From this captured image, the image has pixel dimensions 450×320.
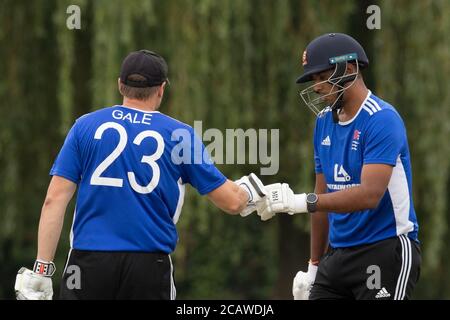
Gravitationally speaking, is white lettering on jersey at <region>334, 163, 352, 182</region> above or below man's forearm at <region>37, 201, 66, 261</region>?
above

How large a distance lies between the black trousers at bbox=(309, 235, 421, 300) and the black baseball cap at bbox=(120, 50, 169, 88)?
1.47m

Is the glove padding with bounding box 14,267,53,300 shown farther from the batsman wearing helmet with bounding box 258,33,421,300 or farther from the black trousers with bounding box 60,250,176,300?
the batsman wearing helmet with bounding box 258,33,421,300

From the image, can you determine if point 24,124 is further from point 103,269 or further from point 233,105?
point 103,269

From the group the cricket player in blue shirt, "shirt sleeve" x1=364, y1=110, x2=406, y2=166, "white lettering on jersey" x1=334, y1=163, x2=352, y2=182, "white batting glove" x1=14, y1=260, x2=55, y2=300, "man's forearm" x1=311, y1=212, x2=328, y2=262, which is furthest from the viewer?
"man's forearm" x1=311, y1=212, x2=328, y2=262

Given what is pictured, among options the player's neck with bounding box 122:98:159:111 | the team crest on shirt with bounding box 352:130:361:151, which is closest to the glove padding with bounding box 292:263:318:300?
the team crest on shirt with bounding box 352:130:361:151

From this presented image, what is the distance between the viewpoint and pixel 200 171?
5.25 meters

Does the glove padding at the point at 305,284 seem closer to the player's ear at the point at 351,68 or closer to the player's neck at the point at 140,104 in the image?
the player's ear at the point at 351,68

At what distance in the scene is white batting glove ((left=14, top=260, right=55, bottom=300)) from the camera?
5.18 m

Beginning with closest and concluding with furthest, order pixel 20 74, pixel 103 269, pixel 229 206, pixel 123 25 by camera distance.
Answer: pixel 103 269 < pixel 229 206 < pixel 123 25 < pixel 20 74

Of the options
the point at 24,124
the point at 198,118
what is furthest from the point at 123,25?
the point at 24,124

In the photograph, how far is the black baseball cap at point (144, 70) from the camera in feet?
17.3

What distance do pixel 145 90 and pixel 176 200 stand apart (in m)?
0.61

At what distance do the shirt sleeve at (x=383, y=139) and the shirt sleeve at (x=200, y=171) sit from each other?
0.83 m

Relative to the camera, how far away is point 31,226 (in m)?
13.0
